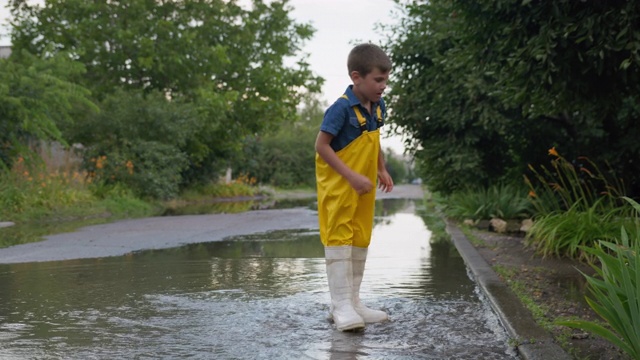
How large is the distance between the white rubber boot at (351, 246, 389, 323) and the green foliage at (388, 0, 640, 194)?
130 inches

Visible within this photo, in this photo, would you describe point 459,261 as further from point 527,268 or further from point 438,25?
point 438,25

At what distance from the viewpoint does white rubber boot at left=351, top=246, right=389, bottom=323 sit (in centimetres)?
536

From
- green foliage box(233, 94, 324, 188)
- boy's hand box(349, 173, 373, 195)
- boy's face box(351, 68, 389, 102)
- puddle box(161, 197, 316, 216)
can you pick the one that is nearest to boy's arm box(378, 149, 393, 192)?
boy's face box(351, 68, 389, 102)

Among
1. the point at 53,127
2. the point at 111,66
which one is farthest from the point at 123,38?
the point at 53,127

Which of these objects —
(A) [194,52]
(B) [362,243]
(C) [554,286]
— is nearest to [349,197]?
(B) [362,243]

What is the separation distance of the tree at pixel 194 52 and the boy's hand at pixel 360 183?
81.7ft

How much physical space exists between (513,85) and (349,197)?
407 centimetres

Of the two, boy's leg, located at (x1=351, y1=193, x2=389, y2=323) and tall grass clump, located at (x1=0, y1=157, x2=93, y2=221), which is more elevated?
tall grass clump, located at (x1=0, y1=157, x2=93, y2=221)

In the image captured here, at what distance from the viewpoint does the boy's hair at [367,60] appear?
533 cm

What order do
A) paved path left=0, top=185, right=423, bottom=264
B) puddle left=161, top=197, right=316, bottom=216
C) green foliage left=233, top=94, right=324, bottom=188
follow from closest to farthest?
paved path left=0, top=185, right=423, bottom=264, puddle left=161, top=197, right=316, bottom=216, green foliage left=233, top=94, right=324, bottom=188

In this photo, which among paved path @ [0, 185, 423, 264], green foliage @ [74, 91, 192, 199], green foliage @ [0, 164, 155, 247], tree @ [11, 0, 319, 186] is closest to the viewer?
paved path @ [0, 185, 423, 264]

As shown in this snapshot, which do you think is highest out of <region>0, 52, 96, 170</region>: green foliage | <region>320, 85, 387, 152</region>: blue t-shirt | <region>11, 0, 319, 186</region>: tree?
<region>11, 0, 319, 186</region>: tree

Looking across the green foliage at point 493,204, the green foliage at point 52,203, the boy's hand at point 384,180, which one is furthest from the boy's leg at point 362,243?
the green foliage at point 52,203

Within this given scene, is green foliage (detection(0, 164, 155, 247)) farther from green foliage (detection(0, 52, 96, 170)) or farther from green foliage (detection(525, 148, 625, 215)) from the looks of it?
green foliage (detection(525, 148, 625, 215))
